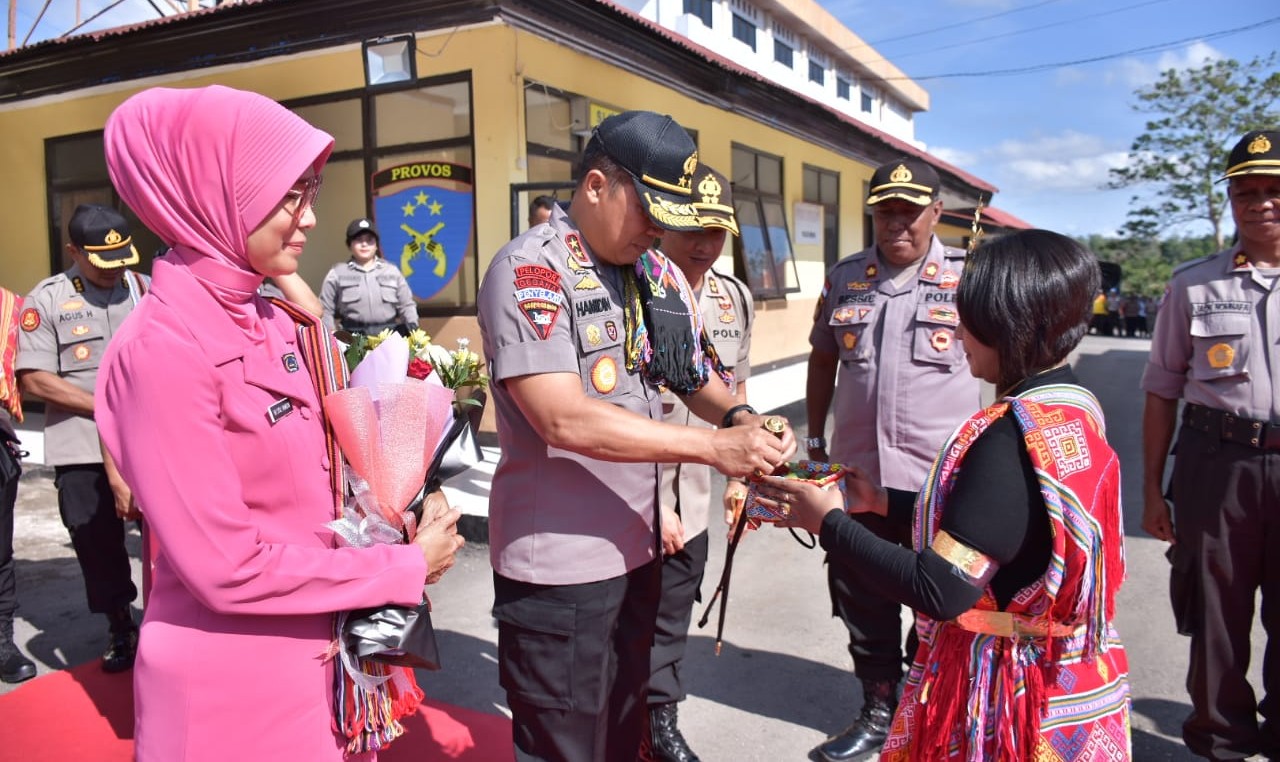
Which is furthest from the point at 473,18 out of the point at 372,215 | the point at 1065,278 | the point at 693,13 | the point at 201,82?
the point at 693,13

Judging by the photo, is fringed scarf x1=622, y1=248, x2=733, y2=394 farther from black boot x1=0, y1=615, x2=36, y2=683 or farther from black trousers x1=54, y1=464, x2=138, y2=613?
black boot x1=0, y1=615, x2=36, y2=683

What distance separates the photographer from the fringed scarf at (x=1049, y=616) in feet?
5.03

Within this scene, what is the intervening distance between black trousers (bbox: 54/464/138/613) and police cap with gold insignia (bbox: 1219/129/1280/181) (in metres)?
4.65

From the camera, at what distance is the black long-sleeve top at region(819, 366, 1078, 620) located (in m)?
1.53

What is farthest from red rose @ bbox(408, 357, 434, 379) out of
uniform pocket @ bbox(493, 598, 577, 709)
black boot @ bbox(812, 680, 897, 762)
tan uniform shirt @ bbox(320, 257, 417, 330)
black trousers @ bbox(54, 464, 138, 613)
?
tan uniform shirt @ bbox(320, 257, 417, 330)

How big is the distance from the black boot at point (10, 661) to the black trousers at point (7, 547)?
0.05 meters

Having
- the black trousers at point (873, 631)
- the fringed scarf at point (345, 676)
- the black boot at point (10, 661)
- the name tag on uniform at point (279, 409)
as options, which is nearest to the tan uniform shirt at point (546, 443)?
the fringed scarf at point (345, 676)

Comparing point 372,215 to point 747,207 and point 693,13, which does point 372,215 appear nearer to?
point 747,207

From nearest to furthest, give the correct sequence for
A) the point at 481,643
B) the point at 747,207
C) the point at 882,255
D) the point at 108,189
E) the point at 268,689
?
the point at 268,689 < the point at 882,255 < the point at 481,643 < the point at 108,189 < the point at 747,207

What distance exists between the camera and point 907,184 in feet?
10.2

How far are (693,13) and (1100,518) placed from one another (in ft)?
65.7

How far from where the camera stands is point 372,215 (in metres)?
8.30

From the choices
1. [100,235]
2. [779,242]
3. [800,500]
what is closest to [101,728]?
[100,235]

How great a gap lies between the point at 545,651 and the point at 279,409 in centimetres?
86
